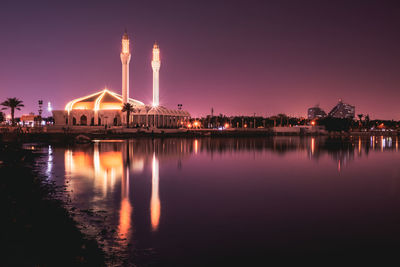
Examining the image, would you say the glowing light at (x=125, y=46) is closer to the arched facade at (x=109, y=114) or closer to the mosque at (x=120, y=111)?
the mosque at (x=120, y=111)

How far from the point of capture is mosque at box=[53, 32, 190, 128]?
273ft

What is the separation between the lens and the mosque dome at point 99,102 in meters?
87.9

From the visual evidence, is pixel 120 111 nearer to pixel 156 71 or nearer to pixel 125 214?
pixel 156 71

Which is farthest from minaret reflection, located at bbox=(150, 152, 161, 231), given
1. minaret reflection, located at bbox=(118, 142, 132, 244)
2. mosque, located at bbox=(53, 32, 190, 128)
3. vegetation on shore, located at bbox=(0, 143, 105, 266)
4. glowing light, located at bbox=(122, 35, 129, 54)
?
glowing light, located at bbox=(122, 35, 129, 54)

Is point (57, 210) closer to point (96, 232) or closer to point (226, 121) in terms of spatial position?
point (96, 232)

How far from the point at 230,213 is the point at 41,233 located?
5505 millimetres

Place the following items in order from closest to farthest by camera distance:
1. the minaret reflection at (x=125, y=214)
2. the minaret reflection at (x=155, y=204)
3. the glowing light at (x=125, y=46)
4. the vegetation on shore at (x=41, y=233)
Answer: the vegetation on shore at (x=41, y=233) → the minaret reflection at (x=125, y=214) → the minaret reflection at (x=155, y=204) → the glowing light at (x=125, y=46)

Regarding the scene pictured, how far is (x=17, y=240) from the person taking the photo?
25.8ft

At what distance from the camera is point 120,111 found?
8575 centimetres

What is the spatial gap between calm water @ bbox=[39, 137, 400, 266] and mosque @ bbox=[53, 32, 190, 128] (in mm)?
63126

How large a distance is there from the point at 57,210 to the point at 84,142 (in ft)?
118

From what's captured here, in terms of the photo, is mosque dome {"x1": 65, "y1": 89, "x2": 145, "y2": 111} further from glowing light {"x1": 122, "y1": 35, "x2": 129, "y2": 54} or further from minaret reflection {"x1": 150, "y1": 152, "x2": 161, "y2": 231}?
minaret reflection {"x1": 150, "y1": 152, "x2": 161, "y2": 231}

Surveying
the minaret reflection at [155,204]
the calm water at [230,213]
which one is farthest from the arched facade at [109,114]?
the minaret reflection at [155,204]

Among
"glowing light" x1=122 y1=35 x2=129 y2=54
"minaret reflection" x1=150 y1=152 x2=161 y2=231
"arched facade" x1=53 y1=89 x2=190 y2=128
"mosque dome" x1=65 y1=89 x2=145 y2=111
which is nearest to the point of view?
"minaret reflection" x1=150 y1=152 x2=161 y2=231
